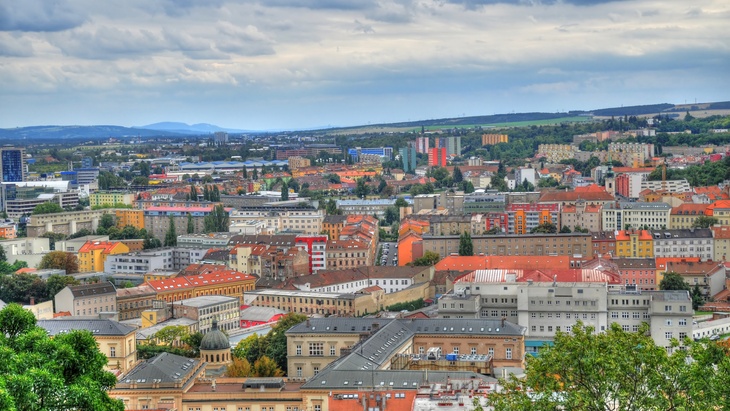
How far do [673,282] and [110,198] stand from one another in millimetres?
62256

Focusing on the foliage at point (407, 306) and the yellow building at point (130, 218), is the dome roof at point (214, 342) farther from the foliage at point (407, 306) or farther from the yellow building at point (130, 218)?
the yellow building at point (130, 218)

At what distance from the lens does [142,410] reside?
30188mm

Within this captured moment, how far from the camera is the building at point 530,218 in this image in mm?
78375

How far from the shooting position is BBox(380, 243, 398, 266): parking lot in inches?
2724

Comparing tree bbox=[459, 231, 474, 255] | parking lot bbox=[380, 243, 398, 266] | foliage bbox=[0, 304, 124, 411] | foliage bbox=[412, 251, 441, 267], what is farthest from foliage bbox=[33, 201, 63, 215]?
foliage bbox=[0, 304, 124, 411]

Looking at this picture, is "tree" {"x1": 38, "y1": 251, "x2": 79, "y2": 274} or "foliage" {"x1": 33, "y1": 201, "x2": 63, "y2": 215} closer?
"tree" {"x1": 38, "y1": 251, "x2": 79, "y2": 274}

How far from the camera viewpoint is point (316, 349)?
40.2 metres

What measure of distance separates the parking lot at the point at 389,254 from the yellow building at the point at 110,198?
34.8 metres

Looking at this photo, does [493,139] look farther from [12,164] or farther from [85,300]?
[85,300]

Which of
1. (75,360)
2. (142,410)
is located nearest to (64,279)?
(142,410)

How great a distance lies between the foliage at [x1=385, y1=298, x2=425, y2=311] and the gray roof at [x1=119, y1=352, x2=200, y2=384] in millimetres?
20026

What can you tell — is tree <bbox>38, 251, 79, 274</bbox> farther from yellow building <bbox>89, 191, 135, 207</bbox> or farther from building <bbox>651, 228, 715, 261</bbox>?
yellow building <bbox>89, 191, 135, 207</bbox>

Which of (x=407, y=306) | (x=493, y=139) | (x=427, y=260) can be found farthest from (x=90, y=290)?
(x=493, y=139)

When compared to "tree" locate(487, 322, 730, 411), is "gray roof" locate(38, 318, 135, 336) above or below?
below
